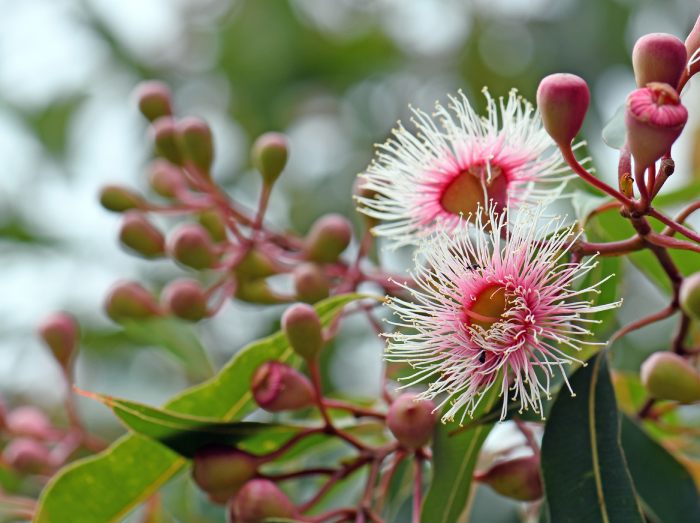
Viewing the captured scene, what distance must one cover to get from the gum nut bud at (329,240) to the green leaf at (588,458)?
1.62 feet

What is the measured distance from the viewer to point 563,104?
1.02 m

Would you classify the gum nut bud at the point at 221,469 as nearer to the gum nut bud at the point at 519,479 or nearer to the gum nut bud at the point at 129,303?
the gum nut bud at the point at 519,479

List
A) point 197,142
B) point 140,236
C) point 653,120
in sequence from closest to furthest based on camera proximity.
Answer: point 653,120 → point 197,142 → point 140,236

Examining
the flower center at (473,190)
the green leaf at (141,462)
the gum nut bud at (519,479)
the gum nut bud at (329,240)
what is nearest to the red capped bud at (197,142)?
the gum nut bud at (329,240)

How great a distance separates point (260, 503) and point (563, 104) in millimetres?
610

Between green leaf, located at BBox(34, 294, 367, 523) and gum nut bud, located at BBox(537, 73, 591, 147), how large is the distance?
0.43 metres

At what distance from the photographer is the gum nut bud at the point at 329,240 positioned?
157 cm

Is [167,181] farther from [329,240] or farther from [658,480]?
[658,480]

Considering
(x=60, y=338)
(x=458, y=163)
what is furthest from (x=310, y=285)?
(x=60, y=338)

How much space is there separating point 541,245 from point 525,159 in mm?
219

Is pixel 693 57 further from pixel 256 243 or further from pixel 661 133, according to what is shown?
pixel 256 243

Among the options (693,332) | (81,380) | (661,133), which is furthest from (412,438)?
(81,380)

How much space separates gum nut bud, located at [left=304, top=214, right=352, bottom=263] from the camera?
157 centimetres

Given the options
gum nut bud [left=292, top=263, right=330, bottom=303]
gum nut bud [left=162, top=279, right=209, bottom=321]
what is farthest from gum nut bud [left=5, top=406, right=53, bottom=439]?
gum nut bud [left=292, top=263, right=330, bottom=303]
